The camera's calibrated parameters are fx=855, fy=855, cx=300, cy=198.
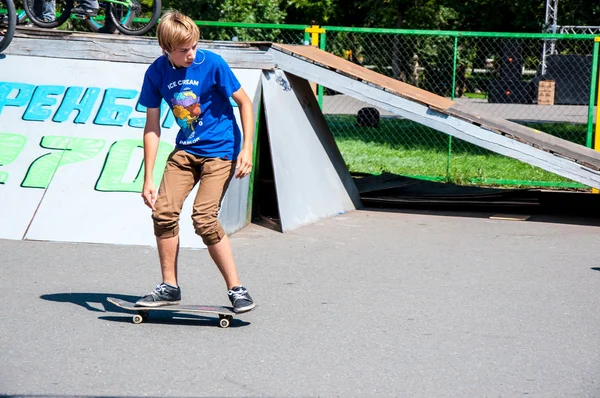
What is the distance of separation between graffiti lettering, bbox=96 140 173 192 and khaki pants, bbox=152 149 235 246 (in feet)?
8.40

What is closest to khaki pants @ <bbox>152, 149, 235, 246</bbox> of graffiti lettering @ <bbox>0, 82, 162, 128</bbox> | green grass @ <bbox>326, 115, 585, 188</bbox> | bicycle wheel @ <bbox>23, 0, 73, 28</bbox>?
graffiti lettering @ <bbox>0, 82, 162, 128</bbox>

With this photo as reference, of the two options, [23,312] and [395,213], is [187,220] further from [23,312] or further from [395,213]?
[395,213]

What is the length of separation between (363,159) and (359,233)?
18.7 ft

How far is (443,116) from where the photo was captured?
8516mm

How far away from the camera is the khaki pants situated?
17.0 ft

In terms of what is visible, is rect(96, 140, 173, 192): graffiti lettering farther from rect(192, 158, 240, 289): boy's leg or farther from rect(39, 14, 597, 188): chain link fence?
rect(39, 14, 597, 188): chain link fence

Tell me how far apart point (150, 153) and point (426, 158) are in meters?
9.42

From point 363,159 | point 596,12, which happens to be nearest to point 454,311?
point 363,159

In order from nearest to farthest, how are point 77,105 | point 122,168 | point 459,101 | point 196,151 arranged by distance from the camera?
point 196,151, point 122,168, point 77,105, point 459,101

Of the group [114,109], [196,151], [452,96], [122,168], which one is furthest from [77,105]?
[452,96]

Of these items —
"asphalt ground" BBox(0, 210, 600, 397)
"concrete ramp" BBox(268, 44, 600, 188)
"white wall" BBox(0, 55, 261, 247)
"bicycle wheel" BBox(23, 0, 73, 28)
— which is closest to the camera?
"asphalt ground" BBox(0, 210, 600, 397)

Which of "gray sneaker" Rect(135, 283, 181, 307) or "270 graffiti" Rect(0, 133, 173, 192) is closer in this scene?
"gray sneaker" Rect(135, 283, 181, 307)

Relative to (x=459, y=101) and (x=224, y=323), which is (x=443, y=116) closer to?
(x=224, y=323)

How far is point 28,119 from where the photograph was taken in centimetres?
855
